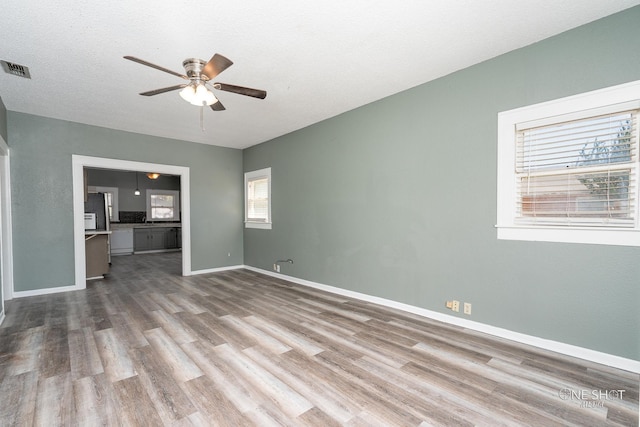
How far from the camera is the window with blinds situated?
234 inches

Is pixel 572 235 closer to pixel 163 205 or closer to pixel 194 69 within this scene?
pixel 194 69

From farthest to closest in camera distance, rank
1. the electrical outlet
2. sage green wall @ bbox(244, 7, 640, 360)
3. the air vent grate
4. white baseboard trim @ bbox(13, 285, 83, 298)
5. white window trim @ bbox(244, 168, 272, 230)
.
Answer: white window trim @ bbox(244, 168, 272, 230), white baseboard trim @ bbox(13, 285, 83, 298), the electrical outlet, the air vent grate, sage green wall @ bbox(244, 7, 640, 360)

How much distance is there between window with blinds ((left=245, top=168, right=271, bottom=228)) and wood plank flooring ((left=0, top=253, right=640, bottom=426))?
2.71m

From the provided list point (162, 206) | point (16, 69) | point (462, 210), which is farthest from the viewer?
point (162, 206)

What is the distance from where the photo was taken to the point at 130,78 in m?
3.16

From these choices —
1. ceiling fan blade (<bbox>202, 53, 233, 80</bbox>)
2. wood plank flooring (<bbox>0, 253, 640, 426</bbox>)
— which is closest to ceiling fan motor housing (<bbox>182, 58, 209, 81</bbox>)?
ceiling fan blade (<bbox>202, 53, 233, 80</bbox>)

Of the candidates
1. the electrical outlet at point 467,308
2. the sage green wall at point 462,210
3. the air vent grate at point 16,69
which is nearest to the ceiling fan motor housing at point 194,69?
the air vent grate at point 16,69

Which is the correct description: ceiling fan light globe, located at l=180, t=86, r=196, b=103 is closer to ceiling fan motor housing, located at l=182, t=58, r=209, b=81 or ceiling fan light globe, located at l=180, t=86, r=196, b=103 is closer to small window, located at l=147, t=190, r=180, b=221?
ceiling fan motor housing, located at l=182, t=58, r=209, b=81

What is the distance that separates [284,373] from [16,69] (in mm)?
4127

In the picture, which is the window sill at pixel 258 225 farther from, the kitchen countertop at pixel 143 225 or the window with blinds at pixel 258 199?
the kitchen countertop at pixel 143 225

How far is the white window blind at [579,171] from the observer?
2.22m

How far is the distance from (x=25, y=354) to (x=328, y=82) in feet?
13.4

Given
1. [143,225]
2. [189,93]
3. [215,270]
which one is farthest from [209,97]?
[143,225]

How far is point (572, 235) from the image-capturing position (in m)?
2.43
